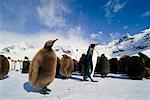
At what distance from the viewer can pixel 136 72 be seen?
589 inches

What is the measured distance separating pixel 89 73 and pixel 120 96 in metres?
5.05

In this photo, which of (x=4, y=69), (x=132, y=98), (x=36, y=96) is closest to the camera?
(x=132, y=98)

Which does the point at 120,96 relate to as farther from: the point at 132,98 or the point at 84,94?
the point at 84,94

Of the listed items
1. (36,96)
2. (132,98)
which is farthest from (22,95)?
(132,98)

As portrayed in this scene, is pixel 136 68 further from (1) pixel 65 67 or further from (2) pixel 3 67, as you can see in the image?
(2) pixel 3 67

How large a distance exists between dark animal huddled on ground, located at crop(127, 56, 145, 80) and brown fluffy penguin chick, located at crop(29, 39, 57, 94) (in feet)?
20.0

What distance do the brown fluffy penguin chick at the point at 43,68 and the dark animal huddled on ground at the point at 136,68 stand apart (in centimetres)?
609

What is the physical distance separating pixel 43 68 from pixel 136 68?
6.45 m

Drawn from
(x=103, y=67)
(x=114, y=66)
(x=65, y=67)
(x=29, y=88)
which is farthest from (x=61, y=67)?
(x=114, y=66)

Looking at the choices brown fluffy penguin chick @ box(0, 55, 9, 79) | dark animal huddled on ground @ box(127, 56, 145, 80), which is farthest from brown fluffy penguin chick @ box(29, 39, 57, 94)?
dark animal huddled on ground @ box(127, 56, 145, 80)

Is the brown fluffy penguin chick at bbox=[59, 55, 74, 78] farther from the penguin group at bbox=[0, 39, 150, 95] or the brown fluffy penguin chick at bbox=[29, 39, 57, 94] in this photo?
the brown fluffy penguin chick at bbox=[29, 39, 57, 94]

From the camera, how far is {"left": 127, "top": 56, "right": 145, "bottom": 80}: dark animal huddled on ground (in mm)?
14805

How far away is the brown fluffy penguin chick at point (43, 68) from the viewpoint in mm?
9945

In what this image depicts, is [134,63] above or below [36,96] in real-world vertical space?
above
